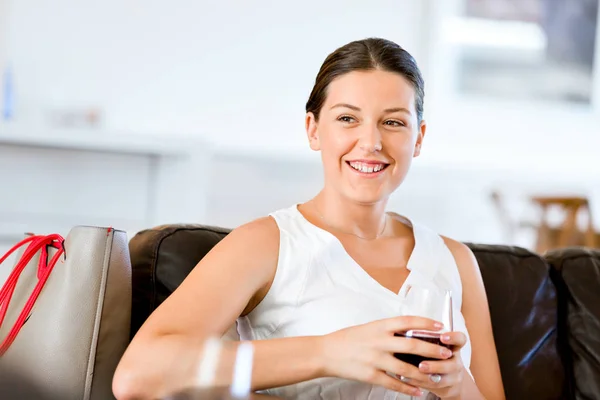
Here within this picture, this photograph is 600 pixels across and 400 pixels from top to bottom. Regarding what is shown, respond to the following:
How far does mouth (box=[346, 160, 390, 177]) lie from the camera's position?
5.27ft

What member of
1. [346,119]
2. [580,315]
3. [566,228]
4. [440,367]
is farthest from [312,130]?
[566,228]

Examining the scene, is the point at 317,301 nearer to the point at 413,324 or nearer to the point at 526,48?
the point at 413,324

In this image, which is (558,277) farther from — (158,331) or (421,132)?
(158,331)

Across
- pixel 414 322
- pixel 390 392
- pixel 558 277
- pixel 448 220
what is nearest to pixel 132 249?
pixel 390 392

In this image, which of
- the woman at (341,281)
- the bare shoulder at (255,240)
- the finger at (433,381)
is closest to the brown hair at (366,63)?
the woman at (341,281)

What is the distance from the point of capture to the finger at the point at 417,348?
1.21 m

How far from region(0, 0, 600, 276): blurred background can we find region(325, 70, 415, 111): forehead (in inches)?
86.3

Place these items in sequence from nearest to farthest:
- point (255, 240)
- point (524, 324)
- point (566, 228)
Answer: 1. point (255, 240)
2. point (524, 324)
3. point (566, 228)

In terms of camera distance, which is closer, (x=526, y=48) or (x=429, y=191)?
(x=429, y=191)

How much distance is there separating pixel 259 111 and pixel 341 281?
125 inches

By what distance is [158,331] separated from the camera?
1.36m

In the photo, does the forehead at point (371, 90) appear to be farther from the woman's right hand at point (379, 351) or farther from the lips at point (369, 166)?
the woman's right hand at point (379, 351)

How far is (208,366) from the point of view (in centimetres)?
136

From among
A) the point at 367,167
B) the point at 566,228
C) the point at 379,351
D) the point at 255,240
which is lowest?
the point at 566,228
